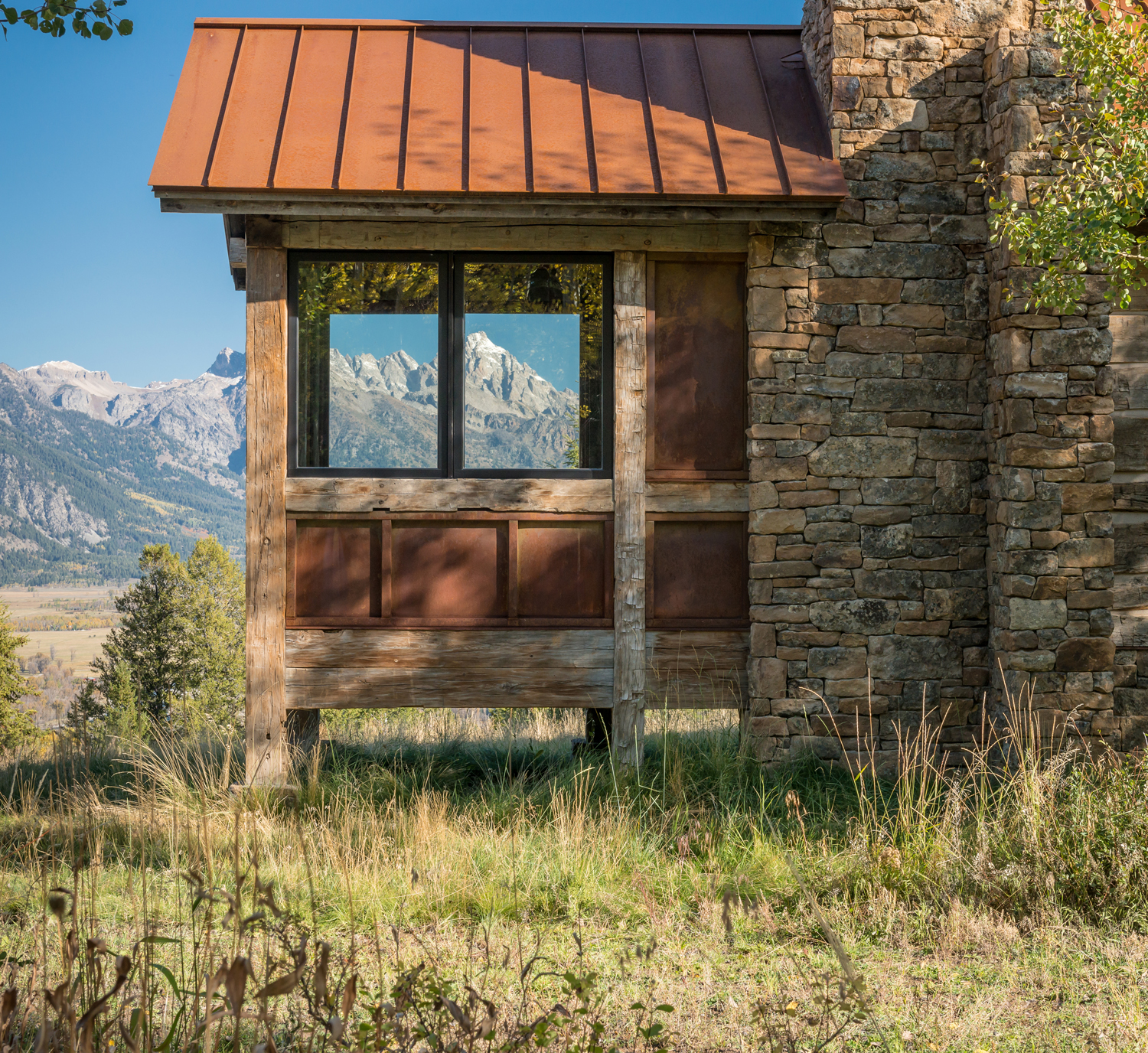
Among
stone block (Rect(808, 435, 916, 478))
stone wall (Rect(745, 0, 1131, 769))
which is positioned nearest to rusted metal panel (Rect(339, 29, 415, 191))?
stone wall (Rect(745, 0, 1131, 769))

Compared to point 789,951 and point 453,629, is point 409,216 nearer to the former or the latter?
point 453,629

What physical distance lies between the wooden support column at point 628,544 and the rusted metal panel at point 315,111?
88.1 inches

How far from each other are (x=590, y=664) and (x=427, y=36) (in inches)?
194

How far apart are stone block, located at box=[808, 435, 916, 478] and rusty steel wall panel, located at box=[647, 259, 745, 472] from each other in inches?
22.3

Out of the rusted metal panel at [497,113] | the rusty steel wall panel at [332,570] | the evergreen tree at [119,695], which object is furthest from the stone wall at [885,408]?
the evergreen tree at [119,695]

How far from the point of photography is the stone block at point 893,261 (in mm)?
6188

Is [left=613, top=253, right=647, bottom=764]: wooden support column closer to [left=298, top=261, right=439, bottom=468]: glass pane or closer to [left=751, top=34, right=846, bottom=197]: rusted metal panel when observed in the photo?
[left=298, top=261, right=439, bottom=468]: glass pane

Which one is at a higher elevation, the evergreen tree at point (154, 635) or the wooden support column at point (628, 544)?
the wooden support column at point (628, 544)

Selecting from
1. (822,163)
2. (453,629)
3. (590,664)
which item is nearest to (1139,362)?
(822,163)

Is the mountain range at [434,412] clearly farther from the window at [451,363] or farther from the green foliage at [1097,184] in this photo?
the green foliage at [1097,184]

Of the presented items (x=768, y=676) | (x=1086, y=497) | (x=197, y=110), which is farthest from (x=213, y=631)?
(x=1086, y=497)

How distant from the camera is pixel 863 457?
6141 mm

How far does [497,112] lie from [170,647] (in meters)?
30.9

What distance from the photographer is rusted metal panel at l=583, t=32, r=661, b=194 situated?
5.83 meters
